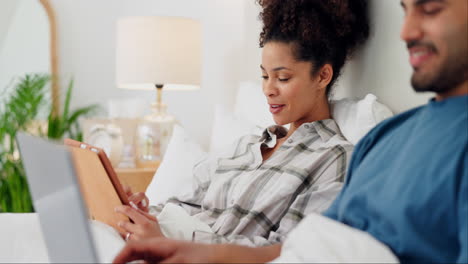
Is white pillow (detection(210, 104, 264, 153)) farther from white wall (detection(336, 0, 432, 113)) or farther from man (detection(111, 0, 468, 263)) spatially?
man (detection(111, 0, 468, 263))

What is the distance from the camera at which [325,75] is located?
1454 millimetres

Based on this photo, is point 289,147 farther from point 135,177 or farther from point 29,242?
point 135,177

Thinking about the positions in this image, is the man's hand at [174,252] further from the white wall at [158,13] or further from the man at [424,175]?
the white wall at [158,13]

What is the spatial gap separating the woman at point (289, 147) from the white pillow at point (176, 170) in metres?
0.27

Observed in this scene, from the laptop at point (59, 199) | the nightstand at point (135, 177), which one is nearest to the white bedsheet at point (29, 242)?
the laptop at point (59, 199)

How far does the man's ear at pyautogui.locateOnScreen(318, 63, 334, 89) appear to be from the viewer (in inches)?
57.1

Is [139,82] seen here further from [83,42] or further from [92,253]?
[92,253]

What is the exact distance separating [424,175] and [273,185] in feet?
1.82

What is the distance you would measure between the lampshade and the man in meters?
1.78

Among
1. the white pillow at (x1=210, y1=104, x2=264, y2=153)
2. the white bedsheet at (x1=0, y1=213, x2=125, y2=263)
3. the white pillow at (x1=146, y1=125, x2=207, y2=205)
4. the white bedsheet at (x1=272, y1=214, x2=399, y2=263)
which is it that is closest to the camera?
the white bedsheet at (x1=272, y1=214, x2=399, y2=263)

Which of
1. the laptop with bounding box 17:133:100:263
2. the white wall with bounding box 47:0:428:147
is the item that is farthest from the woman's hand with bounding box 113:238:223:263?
the white wall with bounding box 47:0:428:147

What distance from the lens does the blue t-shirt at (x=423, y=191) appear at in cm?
77

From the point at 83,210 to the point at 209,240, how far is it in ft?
1.99

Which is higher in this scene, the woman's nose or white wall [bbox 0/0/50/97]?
white wall [bbox 0/0/50/97]
